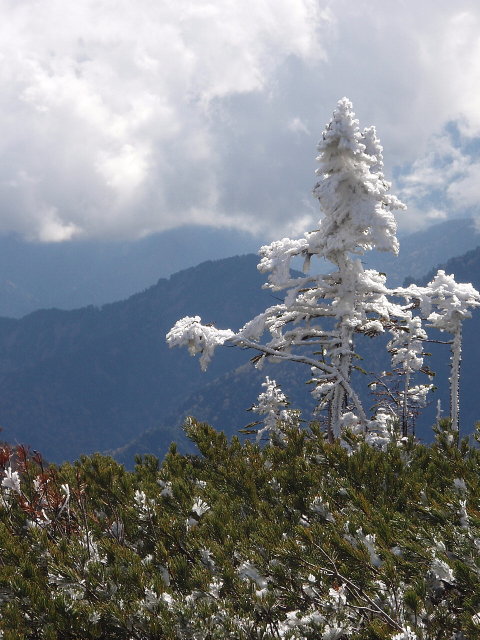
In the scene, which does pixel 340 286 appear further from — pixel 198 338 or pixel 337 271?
pixel 198 338

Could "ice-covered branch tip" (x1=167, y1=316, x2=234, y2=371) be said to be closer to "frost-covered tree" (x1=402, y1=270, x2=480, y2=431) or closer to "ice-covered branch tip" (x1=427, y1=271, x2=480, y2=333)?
"frost-covered tree" (x1=402, y1=270, x2=480, y2=431)

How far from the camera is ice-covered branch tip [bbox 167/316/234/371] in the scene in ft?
32.6

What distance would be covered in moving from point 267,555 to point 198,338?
21.9 ft

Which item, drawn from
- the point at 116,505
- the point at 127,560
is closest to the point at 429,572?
the point at 127,560

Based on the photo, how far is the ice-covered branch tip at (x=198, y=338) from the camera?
32.6 feet

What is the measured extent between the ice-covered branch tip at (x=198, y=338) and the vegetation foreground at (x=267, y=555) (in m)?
4.61

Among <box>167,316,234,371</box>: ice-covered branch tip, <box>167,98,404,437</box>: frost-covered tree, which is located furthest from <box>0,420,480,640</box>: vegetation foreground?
<box>167,98,404,437</box>: frost-covered tree

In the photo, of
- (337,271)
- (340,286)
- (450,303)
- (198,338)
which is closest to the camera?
(198,338)

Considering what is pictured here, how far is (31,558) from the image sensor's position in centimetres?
395

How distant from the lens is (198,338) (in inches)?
399

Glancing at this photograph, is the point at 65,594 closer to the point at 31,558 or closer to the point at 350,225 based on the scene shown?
the point at 31,558

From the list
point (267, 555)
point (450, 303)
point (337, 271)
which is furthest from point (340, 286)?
point (267, 555)

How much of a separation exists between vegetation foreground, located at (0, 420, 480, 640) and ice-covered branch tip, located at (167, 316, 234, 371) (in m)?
4.61

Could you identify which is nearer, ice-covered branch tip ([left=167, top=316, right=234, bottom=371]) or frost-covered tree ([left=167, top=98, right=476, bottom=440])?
ice-covered branch tip ([left=167, top=316, right=234, bottom=371])
